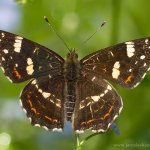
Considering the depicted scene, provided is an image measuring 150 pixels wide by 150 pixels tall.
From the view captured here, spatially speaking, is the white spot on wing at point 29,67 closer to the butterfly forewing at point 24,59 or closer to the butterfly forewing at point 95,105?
the butterfly forewing at point 24,59

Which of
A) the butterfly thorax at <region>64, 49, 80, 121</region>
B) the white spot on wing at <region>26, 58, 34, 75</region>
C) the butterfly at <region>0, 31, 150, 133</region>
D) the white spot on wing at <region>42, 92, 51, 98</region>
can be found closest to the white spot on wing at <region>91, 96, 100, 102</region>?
the butterfly at <region>0, 31, 150, 133</region>

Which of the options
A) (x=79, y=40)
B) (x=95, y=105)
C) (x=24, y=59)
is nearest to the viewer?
(x=95, y=105)

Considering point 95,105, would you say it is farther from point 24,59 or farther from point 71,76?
point 24,59

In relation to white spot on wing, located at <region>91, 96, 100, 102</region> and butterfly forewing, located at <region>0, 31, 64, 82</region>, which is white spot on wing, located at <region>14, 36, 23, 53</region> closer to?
butterfly forewing, located at <region>0, 31, 64, 82</region>

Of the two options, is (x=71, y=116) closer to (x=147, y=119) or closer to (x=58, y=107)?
(x=58, y=107)

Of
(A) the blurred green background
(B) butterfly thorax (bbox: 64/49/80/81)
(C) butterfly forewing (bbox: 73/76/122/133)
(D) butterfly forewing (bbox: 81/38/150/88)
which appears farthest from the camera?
(A) the blurred green background

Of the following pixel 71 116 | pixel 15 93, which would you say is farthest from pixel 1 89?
pixel 71 116

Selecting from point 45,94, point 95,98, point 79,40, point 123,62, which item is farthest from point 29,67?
point 79,40
